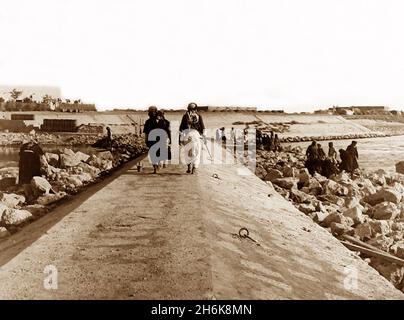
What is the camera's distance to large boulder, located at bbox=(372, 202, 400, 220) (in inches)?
436

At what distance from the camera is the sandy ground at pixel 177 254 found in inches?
183

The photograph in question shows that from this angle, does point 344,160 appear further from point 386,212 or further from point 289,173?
point 386,212

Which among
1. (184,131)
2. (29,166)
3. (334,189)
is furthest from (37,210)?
(334,189)

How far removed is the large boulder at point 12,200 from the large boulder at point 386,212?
8050 mm

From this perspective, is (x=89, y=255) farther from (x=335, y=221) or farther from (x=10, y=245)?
(x=335, y=221)

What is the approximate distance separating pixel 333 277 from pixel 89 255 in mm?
3208

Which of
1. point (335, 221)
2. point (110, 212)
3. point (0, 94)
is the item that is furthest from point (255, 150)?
point (0, 94)

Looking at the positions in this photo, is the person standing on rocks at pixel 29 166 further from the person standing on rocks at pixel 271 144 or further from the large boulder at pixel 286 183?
the person standing on rocks at pixel 271 144

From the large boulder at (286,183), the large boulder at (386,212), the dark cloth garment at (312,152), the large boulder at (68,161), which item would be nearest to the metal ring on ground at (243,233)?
the large boulder at (386,212)

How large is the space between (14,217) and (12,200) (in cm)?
216

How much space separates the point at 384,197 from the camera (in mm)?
13000

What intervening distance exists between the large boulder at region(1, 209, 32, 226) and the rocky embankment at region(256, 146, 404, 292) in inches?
232

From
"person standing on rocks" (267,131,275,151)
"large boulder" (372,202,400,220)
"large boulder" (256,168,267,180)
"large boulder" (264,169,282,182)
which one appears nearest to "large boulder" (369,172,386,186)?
"large boulder" (264,169,282,182)
